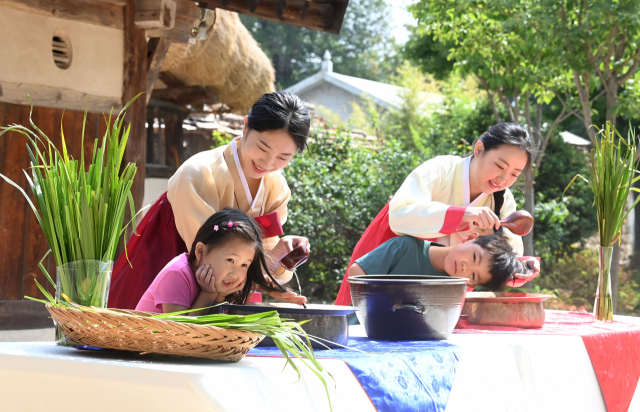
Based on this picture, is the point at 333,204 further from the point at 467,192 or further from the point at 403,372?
the point at 403,372

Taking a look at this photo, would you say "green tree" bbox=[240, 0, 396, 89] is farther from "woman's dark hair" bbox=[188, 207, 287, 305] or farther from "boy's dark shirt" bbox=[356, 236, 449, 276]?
"woman's dark hair" bbox=[188, 207, 287, 305]

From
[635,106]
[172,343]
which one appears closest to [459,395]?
[172,343]

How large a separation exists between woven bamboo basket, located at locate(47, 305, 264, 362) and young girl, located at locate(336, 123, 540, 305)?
141cm

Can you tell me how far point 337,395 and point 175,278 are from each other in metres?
0.69

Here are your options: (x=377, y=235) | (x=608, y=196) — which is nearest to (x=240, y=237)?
(x=377, y=235)

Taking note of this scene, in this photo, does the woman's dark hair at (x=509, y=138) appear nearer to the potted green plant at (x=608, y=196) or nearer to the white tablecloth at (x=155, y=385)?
the potted green plant at (x=608, y=196)

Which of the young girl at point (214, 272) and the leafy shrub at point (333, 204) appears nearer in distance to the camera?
Result: the young girl at point (214, 272)

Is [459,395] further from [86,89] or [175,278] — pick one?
[86,89]

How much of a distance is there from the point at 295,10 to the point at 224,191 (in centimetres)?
278

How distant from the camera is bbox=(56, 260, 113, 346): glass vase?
1.57 m

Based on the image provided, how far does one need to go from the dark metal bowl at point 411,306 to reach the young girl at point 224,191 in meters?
0.40

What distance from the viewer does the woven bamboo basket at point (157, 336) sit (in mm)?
1304

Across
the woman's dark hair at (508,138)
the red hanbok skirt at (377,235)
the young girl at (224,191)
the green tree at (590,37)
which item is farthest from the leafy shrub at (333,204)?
the young girl at (224,191)

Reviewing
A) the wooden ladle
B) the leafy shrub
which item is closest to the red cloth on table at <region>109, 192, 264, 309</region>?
the wooden ladle
